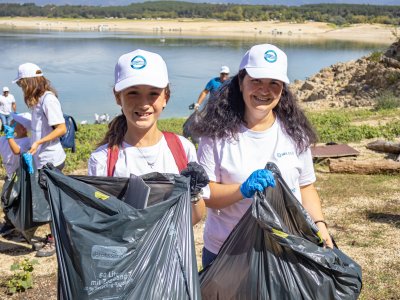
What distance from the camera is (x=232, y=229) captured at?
2.54 meters

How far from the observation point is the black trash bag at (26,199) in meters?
4.48

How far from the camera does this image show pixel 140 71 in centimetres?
225

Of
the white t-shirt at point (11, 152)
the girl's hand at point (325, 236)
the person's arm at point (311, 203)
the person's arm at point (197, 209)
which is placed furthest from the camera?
the white t-shirt at point (11, 152)

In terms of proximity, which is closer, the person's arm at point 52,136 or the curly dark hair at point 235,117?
the curly dark hair at point 235,117

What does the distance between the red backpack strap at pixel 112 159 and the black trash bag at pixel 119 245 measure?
0.21 metres

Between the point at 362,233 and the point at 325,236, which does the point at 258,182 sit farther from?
the point at 362,233

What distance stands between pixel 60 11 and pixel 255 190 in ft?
455

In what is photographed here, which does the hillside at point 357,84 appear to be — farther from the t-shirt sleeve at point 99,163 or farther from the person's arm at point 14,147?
the t-shirt sleeve at point 99,163

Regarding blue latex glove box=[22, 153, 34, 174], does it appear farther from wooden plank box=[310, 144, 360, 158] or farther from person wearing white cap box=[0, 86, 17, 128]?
person wearing white cap box=[0, 86, 17, 128]

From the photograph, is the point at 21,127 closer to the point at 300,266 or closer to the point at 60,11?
the point at 300,266

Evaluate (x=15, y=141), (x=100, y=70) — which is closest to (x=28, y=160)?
(x=15, y=141)

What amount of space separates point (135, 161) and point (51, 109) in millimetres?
2133

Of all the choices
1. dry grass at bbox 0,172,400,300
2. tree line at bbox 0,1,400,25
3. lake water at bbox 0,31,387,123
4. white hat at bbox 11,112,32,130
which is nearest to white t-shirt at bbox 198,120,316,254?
dry grass at bbox 0,172,400,300

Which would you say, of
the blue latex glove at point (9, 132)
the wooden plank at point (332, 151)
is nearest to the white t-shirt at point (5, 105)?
the wooden plank at point (332, 151)
